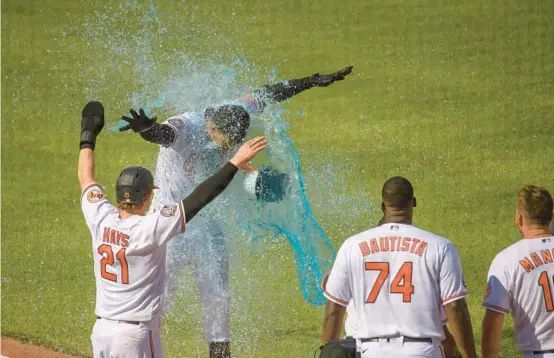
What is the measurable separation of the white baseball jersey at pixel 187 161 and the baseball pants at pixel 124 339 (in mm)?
1709

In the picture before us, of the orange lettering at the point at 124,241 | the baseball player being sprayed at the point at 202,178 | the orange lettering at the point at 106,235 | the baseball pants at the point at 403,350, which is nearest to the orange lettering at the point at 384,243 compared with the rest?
the baseball pants at the point at 403,350

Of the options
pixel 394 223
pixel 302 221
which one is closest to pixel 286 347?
pixel 302 221

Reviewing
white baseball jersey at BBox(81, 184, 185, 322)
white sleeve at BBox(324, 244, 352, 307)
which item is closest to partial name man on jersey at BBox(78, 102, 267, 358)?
white baseball jersey at BBox(81, 184, 185, 322)

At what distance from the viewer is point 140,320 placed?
16.1 feet

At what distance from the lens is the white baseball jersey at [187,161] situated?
21.4 feet

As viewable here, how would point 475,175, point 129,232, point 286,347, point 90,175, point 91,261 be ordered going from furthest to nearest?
point 475,175 < point 91,261 < point 286,347 < point 90,175 < point 129,232

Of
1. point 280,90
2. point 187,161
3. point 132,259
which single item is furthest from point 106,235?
point 280,90

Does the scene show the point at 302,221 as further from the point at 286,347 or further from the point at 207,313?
the point at 207,313

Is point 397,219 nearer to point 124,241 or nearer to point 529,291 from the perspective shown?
point 529,291

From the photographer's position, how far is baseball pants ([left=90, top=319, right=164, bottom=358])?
4.91 m

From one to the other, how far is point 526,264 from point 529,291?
0.41 ft

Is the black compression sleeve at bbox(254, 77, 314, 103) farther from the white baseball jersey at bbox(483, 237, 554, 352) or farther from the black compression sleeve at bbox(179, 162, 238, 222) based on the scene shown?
the white baseball jersey at bbox(483, 237, 554, 352)

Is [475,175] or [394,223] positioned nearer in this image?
[394,223]

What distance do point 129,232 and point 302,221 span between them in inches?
127
